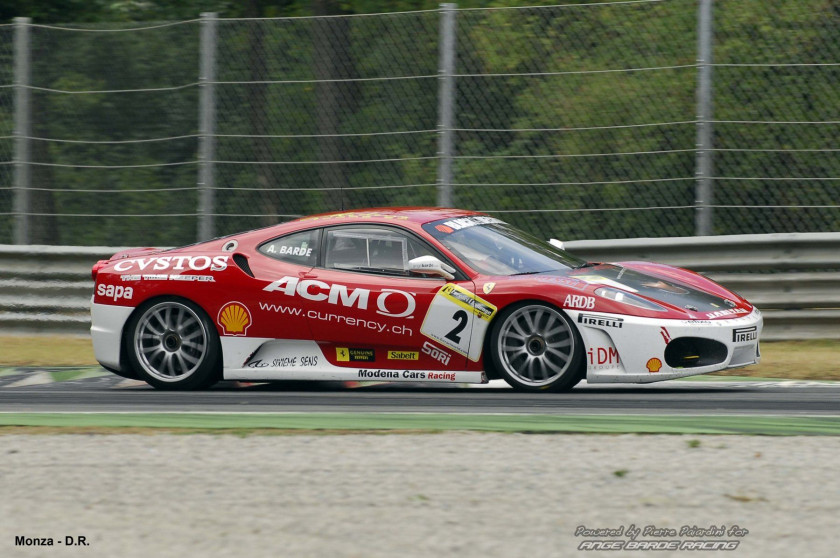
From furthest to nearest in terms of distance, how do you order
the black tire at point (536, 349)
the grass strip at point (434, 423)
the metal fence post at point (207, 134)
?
1. the metal fence post at point (207, 134)
2. the black tire at point (536, 349)
3. the grass strip at point (434, 423)

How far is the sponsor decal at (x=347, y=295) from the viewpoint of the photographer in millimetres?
8445

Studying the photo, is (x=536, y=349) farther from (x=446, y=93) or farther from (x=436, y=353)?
(x=446, y=93)

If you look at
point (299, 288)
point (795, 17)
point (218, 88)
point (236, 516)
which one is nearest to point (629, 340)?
point (299, 288)

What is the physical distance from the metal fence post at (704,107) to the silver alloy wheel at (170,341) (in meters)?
4.56

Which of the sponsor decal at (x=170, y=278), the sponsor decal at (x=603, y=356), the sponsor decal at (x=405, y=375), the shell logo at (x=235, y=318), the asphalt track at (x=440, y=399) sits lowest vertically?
the asphalt track at (x=440, y=399)

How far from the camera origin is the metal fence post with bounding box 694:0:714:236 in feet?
36.3

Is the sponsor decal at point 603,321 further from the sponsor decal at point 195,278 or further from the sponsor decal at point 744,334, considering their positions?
the sponsor decal at point 195,278

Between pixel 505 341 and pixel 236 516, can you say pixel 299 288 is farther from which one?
pixel 236 516

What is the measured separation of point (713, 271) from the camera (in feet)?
36.9

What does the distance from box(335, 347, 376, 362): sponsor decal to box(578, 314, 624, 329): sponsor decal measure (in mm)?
1434

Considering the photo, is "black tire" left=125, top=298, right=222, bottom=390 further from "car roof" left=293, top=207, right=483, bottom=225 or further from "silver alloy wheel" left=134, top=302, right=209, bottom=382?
"car roof" left=293, top=207, right=483, bottom=225

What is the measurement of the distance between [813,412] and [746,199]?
4.13m

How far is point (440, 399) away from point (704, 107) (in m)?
4.29

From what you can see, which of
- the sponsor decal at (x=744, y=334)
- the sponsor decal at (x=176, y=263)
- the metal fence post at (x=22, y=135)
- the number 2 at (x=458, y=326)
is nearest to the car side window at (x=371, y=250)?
the number 2 at (x=458, y=326)
